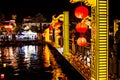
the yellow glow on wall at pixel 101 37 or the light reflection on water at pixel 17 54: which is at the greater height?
the yellow glow on wall at pixel 101 37

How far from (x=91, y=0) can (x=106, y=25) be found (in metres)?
0.66

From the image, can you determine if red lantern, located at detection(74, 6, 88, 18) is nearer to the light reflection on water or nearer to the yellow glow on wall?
the yellow glow on wall

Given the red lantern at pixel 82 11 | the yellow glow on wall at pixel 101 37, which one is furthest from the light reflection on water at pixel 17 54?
the yellow glow on wall at pixel 101 37

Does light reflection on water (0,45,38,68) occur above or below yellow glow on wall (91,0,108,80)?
below

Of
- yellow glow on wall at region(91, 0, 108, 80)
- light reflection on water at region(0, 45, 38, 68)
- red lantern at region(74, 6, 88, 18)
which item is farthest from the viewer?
light reflection on water at region(0, 45, 38, 68)

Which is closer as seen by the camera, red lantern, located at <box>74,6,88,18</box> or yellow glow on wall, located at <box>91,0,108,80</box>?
yellow glow on wall, located at <box>91,0,108,80</box>

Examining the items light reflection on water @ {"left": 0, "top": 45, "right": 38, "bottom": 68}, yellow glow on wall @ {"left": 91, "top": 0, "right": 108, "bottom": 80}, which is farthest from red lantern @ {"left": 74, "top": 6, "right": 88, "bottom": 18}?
light reflection on water @ {"left": 0, "top": 45, "right": 38, "bottom": 68}

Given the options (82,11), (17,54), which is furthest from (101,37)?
(17,54)

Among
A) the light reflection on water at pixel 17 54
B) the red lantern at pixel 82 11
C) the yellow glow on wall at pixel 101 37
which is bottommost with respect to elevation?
the light reflection on water at pixel 17 54

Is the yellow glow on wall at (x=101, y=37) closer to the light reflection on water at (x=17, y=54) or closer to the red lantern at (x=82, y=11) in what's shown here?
the red lantern at (x=82, y=11)

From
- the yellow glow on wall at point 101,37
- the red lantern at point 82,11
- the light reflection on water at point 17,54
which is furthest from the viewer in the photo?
the light reflection on water at point 17,54

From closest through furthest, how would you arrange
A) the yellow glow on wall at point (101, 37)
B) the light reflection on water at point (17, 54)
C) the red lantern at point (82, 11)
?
1. the yellow glow on wall at point (101, 37)
2. the red lantern at point (82, 11)
3. the light reflection on water at point (17, 54)

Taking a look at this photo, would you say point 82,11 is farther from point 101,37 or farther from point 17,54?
point 17,54

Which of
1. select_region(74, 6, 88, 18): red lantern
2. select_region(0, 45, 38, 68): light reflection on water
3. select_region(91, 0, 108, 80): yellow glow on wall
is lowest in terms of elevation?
select_region(0, 45, 38, 68): light reflection on water
